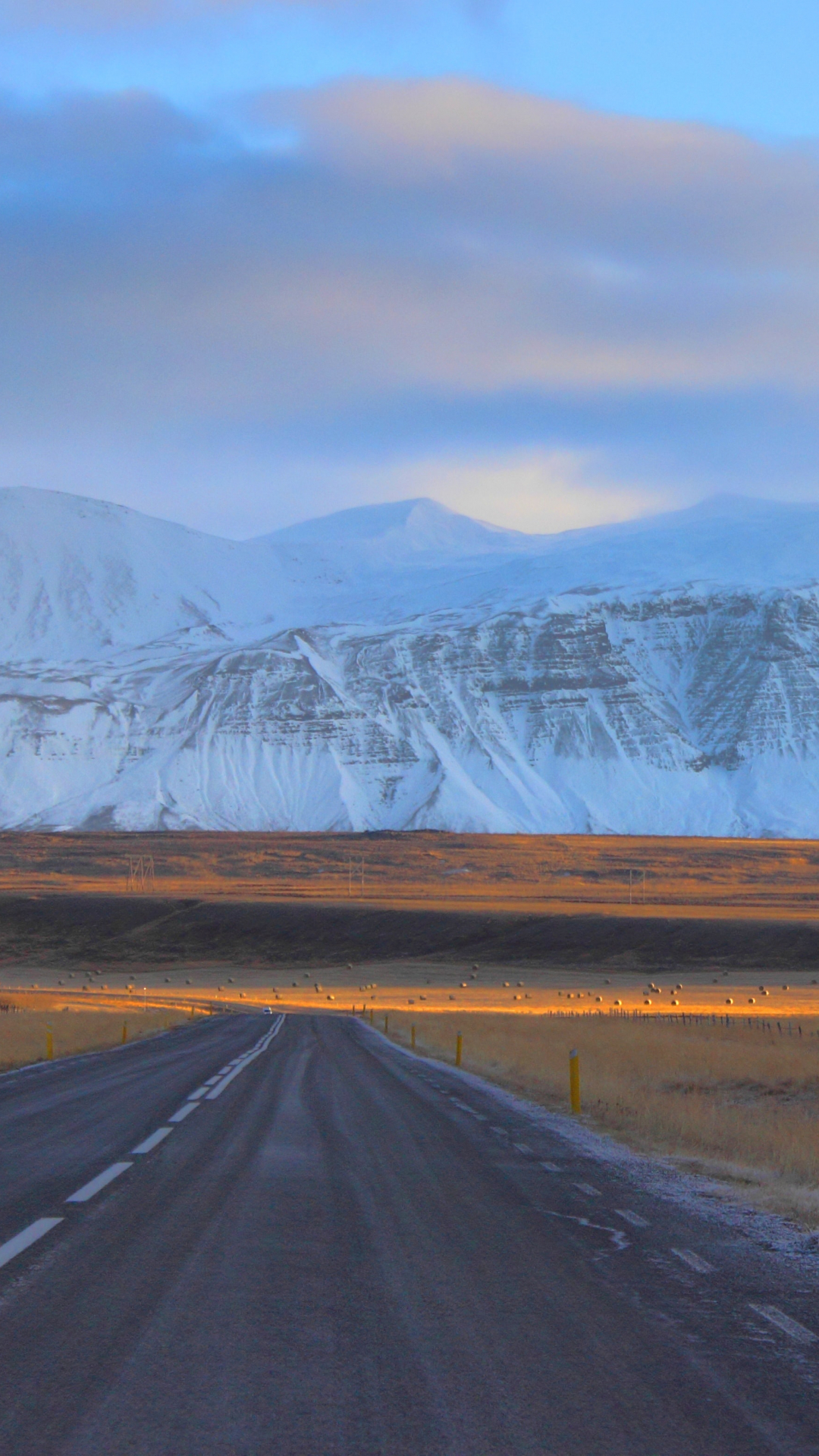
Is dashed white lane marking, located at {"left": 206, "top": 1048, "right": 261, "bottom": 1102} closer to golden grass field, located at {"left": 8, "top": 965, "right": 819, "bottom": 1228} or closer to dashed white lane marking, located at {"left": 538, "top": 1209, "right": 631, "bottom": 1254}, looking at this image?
golden grass field, located at {"left": 8, "top": 965, "right": 819, "bottom": 1228}

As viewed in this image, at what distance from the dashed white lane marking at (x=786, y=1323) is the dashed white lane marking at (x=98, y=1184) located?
212 inches

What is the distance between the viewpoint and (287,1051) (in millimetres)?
31078

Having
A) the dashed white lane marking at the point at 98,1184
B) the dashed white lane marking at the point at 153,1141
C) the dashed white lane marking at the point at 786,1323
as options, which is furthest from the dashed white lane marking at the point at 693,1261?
the dashed white lane marking at the point at 153,1141

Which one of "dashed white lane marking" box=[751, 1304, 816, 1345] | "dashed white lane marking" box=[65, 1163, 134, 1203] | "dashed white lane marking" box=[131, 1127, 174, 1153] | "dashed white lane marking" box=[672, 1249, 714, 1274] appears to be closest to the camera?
"dashed white lane marking" box=[751, 1304, 816, 1345]

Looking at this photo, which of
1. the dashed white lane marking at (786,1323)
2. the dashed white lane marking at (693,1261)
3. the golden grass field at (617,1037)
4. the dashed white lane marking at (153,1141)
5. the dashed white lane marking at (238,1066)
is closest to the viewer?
the dashed white lane marking at (786,1323)

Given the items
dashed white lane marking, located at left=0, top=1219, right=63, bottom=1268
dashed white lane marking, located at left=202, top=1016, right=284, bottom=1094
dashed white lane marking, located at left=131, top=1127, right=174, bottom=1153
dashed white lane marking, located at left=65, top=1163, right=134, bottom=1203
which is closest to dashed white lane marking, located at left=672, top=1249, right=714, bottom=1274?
dashed white lane marking, located at left=0, top=1219, right=63, bottom=1268

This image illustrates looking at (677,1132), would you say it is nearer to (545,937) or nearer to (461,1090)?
(461,1090)

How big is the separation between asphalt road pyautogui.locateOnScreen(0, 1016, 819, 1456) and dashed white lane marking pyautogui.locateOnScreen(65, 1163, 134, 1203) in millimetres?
64

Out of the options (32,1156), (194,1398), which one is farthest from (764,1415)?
(32,1156)

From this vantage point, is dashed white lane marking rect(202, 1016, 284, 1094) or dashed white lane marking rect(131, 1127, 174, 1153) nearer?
dashed white lane marking rect(131, 1127, 174, 1153)

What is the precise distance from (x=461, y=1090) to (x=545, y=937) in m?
76.6

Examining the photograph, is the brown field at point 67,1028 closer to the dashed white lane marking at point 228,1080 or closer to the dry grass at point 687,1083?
the dashed white lane marking at point 228,1080

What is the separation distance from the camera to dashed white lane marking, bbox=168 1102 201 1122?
1617 cm

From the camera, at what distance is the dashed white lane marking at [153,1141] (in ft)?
43.4
